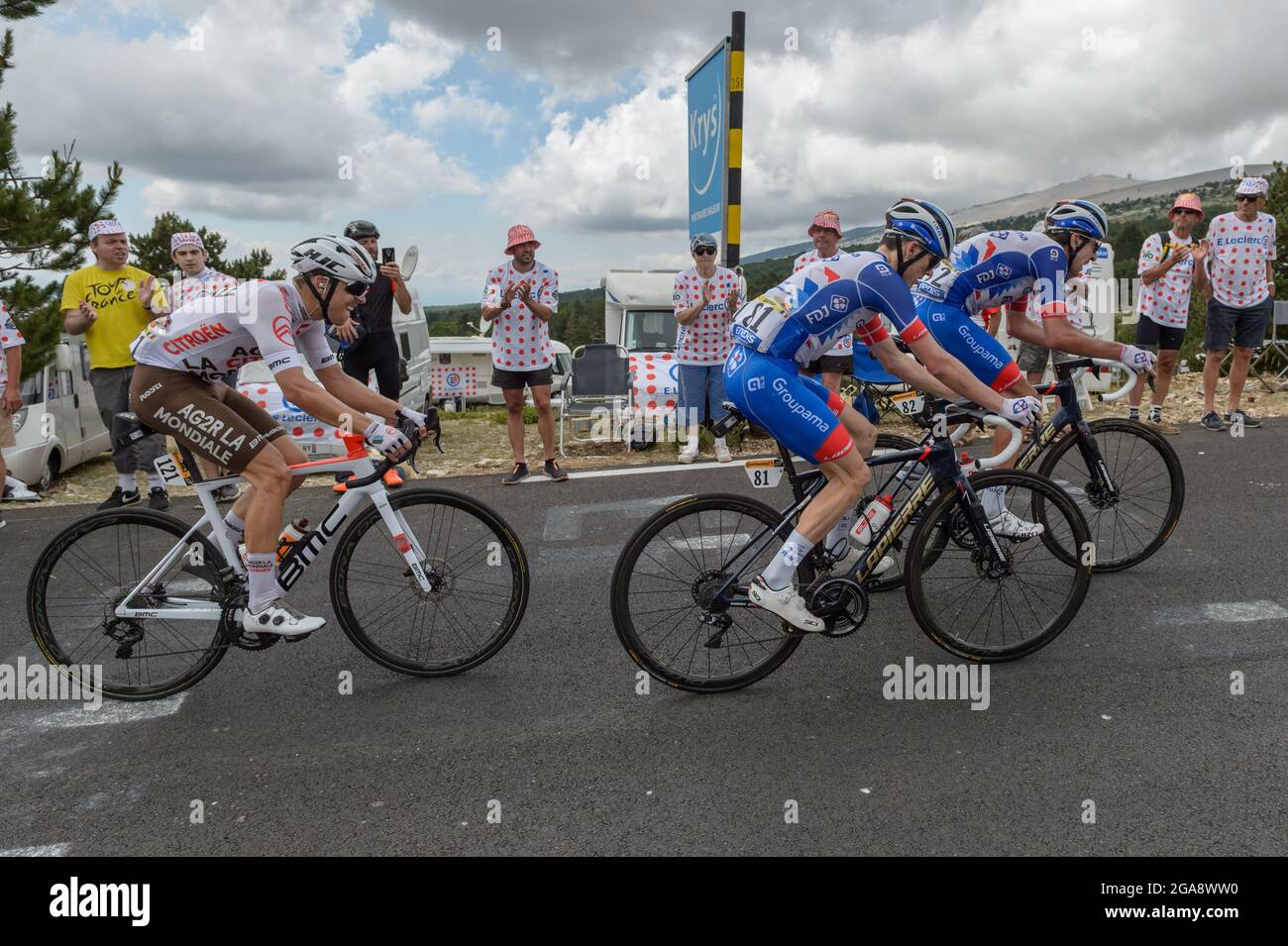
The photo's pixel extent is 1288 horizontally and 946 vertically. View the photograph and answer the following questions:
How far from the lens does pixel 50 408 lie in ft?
31.7

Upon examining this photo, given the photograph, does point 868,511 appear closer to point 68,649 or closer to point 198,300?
point 198,300

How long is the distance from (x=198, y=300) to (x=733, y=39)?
7.93 meters

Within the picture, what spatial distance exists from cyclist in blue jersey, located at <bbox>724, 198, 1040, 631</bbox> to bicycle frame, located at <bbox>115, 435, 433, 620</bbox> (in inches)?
62.4

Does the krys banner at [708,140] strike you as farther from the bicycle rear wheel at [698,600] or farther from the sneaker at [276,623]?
the sneaker at [276,623]

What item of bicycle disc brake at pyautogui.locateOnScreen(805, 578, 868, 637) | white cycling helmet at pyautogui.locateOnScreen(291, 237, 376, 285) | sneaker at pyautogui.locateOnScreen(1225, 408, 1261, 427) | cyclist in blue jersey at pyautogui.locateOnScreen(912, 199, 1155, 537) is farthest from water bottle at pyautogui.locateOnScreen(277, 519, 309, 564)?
sneaker at pyautogui.locateOnScreen(1225, 408, 1261, 427)

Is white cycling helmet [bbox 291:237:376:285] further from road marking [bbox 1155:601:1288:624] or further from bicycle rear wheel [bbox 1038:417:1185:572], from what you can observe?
road marking [bbox 1155:601:1288:624]

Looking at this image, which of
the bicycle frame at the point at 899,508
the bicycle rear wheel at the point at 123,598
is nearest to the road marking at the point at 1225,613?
the bicycle frame at the point at 899,508

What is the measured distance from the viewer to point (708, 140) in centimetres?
1105

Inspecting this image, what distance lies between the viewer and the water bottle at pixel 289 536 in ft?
13.8

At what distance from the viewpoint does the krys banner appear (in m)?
10.5

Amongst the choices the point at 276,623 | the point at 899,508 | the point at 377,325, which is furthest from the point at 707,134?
the point at 276,623
